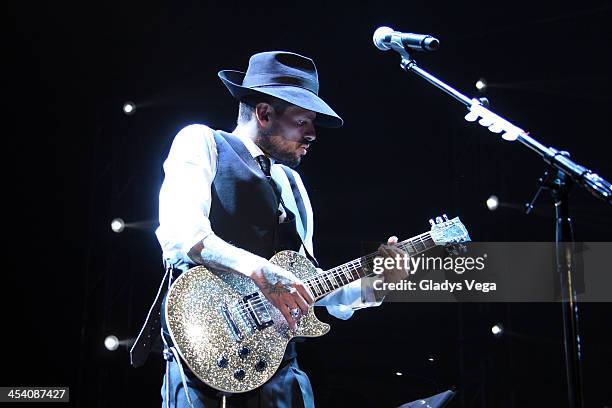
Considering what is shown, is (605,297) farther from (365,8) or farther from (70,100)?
(70,100)

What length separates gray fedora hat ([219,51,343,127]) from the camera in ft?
8.93

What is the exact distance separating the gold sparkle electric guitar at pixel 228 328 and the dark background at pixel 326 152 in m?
2.23

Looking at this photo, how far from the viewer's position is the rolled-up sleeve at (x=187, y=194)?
221 centimetres

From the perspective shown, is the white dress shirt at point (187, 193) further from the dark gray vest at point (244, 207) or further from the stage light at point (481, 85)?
the stage light at point (481, 85)

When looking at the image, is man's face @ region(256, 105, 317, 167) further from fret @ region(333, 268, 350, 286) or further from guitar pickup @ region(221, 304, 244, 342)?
guitar pickup @ region(221, 304, 244, 342)

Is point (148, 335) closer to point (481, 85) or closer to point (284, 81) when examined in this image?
point (284, 81)

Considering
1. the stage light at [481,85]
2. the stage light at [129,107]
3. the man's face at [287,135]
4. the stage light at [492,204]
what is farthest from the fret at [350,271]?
the stage light at [129,107]

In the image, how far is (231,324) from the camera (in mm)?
2246

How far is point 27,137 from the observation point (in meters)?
4.91

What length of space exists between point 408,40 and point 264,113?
0.66 m

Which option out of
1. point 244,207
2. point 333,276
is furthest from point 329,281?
point 244,207

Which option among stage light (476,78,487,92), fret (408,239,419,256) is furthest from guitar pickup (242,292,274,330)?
stage light (476,78,487,92)

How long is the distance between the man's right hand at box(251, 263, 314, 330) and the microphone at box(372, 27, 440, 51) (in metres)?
1.06

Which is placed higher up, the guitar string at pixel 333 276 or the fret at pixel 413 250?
the fret at pixel 413 250
